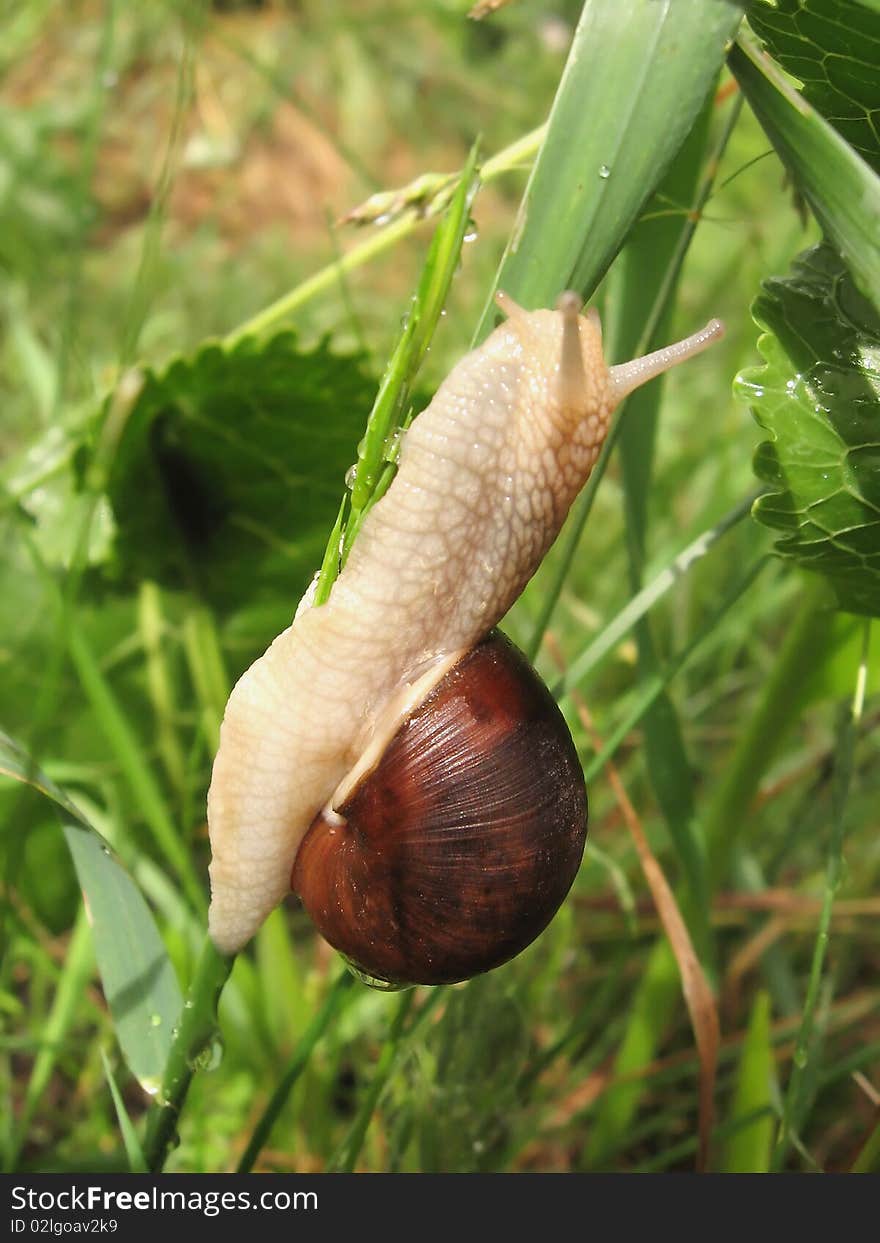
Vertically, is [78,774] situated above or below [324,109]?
below

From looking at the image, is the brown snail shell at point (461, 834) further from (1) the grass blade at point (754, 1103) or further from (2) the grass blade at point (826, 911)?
(1) the grass blade at point (754, 1103)

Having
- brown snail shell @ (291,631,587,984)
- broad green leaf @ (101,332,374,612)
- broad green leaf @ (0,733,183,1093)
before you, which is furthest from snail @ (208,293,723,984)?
broad green leaf @ (101,332,374,612)

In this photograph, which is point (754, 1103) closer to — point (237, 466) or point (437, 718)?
point (437, 718)

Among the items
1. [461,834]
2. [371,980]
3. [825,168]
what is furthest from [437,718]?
[825,168]

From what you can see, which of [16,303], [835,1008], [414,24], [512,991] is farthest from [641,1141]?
[414,24]

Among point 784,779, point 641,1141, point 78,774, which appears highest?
point 784,779

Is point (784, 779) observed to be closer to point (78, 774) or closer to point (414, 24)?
point (78, 774)

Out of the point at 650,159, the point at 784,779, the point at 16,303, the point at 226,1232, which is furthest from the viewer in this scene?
the point at 16,303
